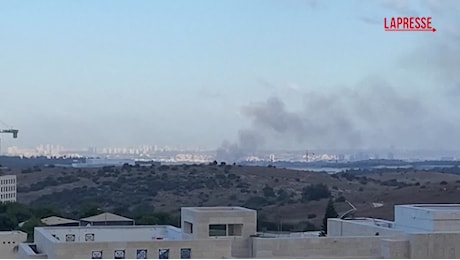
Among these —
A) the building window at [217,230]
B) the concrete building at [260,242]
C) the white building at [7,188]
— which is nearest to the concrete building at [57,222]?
the concrete building at [260,242]

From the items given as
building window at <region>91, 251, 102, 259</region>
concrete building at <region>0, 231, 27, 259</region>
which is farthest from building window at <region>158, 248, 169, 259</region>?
concrete building at <region>0, 231, 27, 259</region>

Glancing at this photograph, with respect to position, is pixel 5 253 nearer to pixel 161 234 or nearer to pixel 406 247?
pixel 161 234

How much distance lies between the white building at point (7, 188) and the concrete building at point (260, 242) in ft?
201

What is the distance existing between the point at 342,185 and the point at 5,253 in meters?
68.7

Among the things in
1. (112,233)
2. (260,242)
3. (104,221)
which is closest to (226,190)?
(104,221)

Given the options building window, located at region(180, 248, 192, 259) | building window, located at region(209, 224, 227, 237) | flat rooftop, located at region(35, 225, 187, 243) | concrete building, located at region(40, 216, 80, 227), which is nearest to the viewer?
building window, located at region(180, 248, 192, 259)

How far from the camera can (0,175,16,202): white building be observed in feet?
303

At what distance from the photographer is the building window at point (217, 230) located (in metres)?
30.5

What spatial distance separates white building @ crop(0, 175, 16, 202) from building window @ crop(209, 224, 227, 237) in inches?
2522

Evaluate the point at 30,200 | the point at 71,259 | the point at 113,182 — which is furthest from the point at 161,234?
the point at 113,182

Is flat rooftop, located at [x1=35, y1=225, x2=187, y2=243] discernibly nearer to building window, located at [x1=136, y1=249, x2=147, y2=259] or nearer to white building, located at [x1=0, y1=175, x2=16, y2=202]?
building window, located at [x1=136, y1=249, x2=147, y2=259]

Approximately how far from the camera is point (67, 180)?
4067 inches

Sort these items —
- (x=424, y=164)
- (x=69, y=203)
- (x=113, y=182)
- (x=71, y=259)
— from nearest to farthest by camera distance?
(x=71, y=259) → (x=69, y=203) → (x=113, y=182) → (x=424, y=164)

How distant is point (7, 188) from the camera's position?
313 ft
